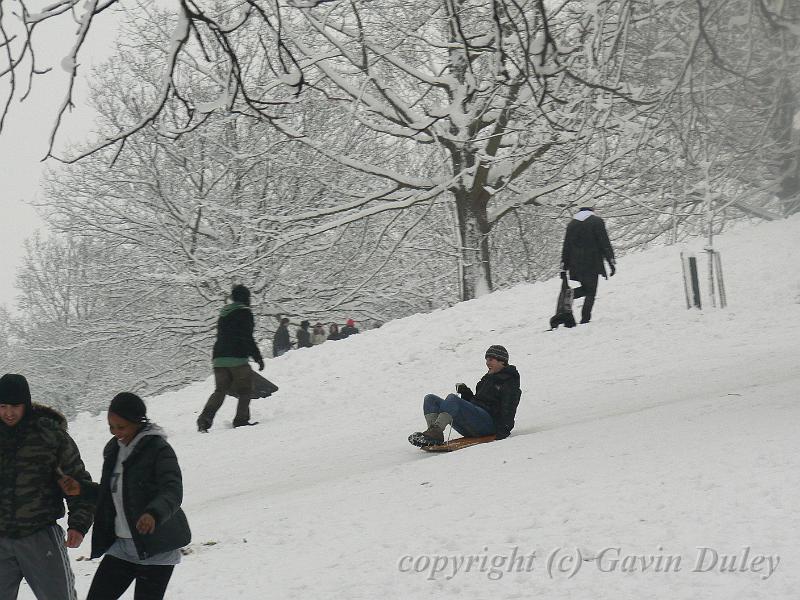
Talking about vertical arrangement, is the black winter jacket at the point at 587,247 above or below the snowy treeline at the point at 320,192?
below

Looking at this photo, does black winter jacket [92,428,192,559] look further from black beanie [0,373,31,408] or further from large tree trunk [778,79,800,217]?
large tree trunk [778,79,800,217]

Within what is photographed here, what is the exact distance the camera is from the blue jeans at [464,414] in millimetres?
9156

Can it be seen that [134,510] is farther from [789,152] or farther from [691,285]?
[691,285]

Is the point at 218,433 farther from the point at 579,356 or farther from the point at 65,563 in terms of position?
the point at 65,563

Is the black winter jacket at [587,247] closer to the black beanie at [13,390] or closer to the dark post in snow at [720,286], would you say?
the dark post in snow at [720,286]

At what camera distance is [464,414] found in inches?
363

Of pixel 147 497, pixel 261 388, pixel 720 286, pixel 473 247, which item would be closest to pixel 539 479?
pixel 147 497

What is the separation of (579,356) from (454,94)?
9299 mm

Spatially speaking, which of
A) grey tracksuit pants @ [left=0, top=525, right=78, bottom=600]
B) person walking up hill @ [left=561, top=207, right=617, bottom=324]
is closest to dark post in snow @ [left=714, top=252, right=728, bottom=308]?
person walking up hill @ [left=561, top=207, right=617, bottom=324]

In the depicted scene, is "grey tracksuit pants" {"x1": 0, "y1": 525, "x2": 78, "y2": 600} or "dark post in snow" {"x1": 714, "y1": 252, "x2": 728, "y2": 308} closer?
"grey tracksuit pants" {"x1": 0, "y1": 525, "x2": 78, "y2": 600}

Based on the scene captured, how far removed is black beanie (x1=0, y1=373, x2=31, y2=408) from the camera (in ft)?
15.5

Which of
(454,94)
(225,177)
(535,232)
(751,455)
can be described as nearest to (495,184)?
(454,94)

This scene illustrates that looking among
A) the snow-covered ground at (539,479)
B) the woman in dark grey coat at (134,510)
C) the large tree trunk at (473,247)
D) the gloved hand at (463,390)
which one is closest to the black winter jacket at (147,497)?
the woman in dark grey coat at (134,510)

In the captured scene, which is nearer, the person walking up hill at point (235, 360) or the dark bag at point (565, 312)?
the person walking up hill at point (235, 360)
